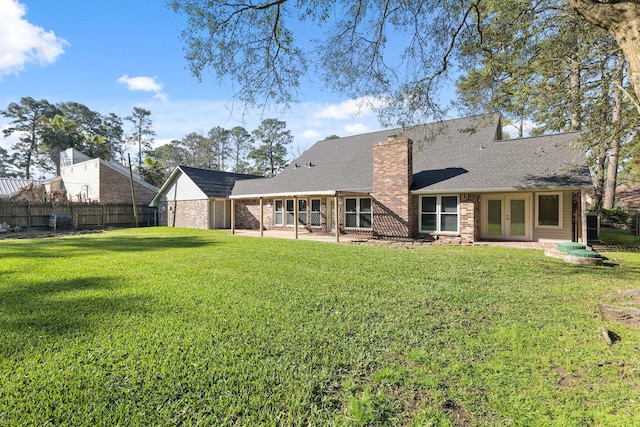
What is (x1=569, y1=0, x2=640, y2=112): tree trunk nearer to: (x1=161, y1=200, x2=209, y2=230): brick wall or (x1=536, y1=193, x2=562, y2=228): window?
(x1=536, y1=193, x2=562, y2=228): window

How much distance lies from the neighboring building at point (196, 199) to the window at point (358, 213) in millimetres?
8575

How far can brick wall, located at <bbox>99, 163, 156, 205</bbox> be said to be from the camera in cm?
2677

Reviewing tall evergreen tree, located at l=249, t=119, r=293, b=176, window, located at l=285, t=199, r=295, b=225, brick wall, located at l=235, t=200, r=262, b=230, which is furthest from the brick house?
tall evergreen tree, located at l=249, t=119, r=293, b=176

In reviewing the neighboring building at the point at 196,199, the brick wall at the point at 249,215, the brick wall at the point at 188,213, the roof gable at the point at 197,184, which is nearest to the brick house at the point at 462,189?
the brick wall at the point at 249,215

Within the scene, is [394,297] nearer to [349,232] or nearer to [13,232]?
[349,232]

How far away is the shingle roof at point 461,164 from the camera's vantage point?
11250mm

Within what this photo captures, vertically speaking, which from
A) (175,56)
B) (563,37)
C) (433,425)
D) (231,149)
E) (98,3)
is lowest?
(433,425)

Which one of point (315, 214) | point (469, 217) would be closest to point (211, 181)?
point (315, 214)

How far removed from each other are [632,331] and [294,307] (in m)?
4.34

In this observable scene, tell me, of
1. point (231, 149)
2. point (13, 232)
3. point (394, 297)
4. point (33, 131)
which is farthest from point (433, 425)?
point (33, 131)

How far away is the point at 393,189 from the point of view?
549 inches

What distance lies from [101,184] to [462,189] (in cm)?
2834

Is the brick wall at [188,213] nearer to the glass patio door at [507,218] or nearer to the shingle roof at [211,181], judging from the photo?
the shingle roof at [211,181]

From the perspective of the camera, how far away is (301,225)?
18016 mm
